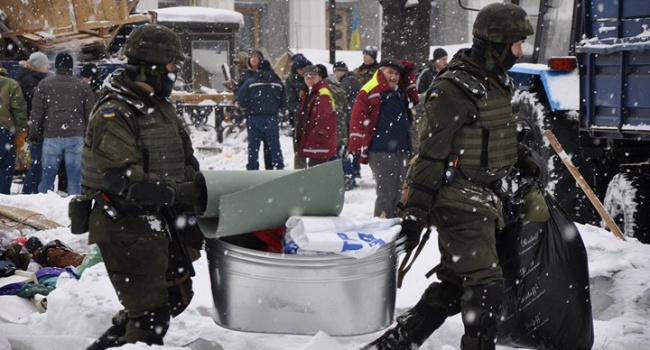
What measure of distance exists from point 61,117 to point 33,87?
4.79 feet

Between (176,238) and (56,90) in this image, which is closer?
(176,238)

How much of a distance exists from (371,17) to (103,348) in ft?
112

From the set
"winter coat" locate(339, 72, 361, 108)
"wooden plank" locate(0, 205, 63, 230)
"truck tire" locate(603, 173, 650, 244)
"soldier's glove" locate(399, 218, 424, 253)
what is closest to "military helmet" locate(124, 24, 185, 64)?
"soldier's glove" locate(399, 218, 424, 253)

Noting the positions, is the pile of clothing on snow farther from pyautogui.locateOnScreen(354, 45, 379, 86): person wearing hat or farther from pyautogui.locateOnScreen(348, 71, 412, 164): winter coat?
pyautogui.locateOnScreen(354, 45, 379, 86): person wearing hat

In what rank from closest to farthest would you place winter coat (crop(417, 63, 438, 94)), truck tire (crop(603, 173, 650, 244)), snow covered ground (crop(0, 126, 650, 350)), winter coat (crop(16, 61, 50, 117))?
1. snow covered ground (crop(0, 126, 650, 350))
2. truck tire (crop(603, 173, 650, 244))
3. winter coat (crop(16, 61, 50, 117))
4. winter coat (crop(417, 63, 438, 94))

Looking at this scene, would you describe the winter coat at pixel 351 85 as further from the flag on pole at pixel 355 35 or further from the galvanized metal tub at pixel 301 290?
the flag on pole at pixel 355 35

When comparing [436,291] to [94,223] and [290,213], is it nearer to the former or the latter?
[290,213]

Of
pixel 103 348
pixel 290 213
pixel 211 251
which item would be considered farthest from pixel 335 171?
pixel 103 348

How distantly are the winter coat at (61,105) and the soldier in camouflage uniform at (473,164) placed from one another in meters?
6.54

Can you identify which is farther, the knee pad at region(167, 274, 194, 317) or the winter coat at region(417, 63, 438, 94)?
the winter coat at region(417, 63, 438, 94)

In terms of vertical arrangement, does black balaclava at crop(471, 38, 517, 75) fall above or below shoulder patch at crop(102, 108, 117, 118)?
above

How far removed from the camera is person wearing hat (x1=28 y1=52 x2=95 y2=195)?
999cm

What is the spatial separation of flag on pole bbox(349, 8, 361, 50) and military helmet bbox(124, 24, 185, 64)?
3030 centimetres

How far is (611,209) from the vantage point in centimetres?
717
